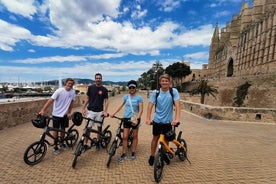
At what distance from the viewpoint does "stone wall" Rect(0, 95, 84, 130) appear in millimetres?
7255

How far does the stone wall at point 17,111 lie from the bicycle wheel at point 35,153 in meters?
4.01

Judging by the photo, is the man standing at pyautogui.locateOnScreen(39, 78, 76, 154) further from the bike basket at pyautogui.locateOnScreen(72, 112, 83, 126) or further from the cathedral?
the cathedral

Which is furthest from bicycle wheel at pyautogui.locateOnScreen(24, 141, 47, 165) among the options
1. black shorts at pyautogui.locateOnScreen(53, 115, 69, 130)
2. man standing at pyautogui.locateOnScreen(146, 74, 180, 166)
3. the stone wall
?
the stone wall

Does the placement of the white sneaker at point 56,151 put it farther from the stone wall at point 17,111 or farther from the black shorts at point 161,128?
the stone wall at point 17,111

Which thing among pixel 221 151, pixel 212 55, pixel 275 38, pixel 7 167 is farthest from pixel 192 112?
pixel 212 55

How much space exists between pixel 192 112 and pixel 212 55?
73096 millimetres

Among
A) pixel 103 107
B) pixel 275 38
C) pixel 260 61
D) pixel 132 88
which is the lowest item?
pixel 103 107

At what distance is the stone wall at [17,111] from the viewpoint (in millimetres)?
7255

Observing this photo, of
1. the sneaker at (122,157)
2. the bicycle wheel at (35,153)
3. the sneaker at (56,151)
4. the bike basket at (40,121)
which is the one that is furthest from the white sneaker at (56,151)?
the sneaker at (122,157)

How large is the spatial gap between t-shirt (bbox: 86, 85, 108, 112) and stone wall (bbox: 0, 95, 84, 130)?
15.2 feet

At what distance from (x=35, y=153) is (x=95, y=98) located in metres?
1.83

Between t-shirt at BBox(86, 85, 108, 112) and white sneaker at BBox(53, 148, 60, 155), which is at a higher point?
t-shirt at BBox(86, 85, 108, 112)

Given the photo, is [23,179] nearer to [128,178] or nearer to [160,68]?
[128,178]

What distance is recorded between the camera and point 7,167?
3900 mm
